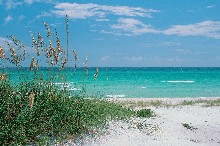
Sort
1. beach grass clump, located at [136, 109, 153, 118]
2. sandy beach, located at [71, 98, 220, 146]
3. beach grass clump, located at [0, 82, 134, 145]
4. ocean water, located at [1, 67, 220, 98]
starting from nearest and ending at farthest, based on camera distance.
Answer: beach grass clump, located at [0, 82, 134, 145], sandy beach, located at [71, 98, 220, 146], ocean water, located at [1, 67, 220, 98], beach grass clump, located at [136, 109, 153, 118]

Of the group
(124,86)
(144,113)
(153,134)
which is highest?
(144,113)

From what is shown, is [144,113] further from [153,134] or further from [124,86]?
[124,86]

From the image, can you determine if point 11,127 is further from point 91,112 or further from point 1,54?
point 91,112

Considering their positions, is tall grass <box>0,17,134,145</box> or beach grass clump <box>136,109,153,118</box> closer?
tall grass <box>0,17,134,145</box>

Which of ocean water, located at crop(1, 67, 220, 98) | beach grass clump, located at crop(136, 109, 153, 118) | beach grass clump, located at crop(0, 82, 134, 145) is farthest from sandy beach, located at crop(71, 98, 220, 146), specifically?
ocean water, located at crop(1, 67, 220, 98)

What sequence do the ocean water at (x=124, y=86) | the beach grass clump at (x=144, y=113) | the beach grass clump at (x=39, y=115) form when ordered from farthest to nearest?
the beach grass clump at (x=144, y=113) < the ocean water at (x=124, y=86) < the beach grass clump at (x=39, y=115)

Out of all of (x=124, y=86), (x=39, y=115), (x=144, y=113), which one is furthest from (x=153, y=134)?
(x=124, y=86)

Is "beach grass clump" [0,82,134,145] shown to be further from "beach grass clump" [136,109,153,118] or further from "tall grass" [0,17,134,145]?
"beach grass clump" [136,109,153,118]

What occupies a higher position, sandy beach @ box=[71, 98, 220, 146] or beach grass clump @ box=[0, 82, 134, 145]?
beach grass clump @ box=[0, 82, 134, 145]

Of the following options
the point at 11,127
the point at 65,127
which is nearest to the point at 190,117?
the point at 65,127

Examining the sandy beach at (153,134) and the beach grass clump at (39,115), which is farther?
the sandy beach at (153,134)

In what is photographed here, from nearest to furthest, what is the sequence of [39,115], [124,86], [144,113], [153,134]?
[39,115]
[153,134]
[144,113]
[124,86]

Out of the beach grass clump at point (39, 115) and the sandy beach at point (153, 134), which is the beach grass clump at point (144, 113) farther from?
the beach grass clump at point (39, 115)

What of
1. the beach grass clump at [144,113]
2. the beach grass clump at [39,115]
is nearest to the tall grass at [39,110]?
the beach grass clump at [39,115]
